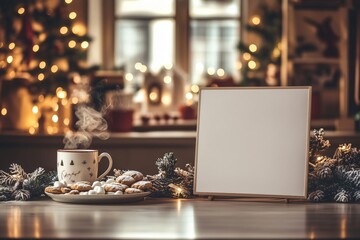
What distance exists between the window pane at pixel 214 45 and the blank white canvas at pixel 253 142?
517cm

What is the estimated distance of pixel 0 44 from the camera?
Answer: 4949 millimetres

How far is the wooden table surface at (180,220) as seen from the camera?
3.49 ft

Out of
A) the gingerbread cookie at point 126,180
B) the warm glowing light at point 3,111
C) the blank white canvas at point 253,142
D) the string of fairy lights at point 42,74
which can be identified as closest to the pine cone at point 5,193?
the gingerbread cookie at point 126,180

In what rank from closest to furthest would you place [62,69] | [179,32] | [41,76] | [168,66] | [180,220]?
[180,220]
[41,76]
[62,69]
[168,66]
[179,32]

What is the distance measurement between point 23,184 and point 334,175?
601mm

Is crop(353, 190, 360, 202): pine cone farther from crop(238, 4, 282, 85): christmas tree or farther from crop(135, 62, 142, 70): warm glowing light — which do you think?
crop(135, 62, 142, 70): warm glowing light

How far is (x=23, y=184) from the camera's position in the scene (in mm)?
1469

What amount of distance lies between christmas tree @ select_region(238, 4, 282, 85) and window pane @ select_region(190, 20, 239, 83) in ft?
1.88

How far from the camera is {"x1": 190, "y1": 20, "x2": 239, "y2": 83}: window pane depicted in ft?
21.6

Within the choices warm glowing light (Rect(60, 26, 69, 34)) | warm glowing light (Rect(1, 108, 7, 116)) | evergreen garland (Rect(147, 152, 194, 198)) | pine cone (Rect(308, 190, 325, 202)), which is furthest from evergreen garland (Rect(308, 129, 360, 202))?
warm glowing light (Rect(60, 26, 69, 34))

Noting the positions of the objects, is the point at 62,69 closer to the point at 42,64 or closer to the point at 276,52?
the point at 42,64

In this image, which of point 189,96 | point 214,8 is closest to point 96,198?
point 189,96

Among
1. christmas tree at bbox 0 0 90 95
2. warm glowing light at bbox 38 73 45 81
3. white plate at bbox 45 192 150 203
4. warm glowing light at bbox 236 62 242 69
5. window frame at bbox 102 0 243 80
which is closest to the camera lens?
white plate at bbox 45 192 150 203

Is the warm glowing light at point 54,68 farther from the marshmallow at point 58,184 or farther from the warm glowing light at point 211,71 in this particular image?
the marshmallow at point 58,184
